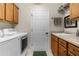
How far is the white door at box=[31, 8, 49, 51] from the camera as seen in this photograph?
538cm

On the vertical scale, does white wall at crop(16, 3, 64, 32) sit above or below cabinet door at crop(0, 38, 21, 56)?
above

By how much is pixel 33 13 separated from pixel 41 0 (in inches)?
189

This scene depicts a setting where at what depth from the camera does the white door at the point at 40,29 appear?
538 cm

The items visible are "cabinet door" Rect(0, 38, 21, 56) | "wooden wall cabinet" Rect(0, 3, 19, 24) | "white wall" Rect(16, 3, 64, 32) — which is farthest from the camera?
"white wall" Rect(16, 3, 64, 32)

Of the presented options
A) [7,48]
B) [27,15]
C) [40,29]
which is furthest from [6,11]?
[40,29]

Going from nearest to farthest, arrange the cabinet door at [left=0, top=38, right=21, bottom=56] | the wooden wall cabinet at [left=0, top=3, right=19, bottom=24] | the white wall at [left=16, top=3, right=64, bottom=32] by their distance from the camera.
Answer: the cabinet door at [left=0, top=38, right=21, bottom=56] → the wooden wall cabinet at [left=0, top=3, right=19, bottom=24] → the white wall at [left=16, top=3, right=64, bottom=32]

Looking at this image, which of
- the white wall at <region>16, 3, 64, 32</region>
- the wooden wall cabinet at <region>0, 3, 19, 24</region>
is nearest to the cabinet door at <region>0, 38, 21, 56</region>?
the wooden wall cabinet at <region>0, 3, 19, 24</region>

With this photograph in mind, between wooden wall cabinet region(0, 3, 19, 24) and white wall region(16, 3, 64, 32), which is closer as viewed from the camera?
wooden wall cabinet region(0, 3, 19, 24)

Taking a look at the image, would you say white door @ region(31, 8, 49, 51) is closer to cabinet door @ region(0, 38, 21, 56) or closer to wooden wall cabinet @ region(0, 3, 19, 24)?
wooden wall cabinet @ region(0, 3, 19, 24)

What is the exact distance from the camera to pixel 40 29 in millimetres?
5555

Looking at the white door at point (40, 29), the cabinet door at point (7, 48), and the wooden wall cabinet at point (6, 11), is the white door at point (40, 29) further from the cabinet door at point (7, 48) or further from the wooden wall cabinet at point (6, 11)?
the cabinet door at point (7, 48)

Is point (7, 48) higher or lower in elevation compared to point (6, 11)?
lower

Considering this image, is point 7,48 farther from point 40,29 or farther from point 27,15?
point 40,29

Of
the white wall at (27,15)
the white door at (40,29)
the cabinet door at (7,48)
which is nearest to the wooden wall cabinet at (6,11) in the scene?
the cabinet door at (7,48)
